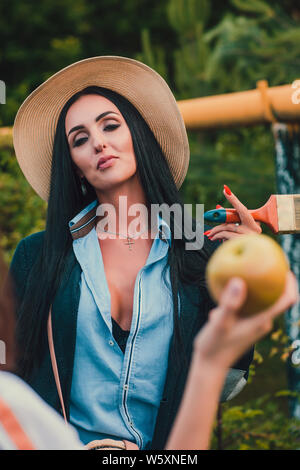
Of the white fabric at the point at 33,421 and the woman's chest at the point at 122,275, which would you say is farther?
the woman's chest at the point at 122,275

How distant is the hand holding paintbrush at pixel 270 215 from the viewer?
1.60m

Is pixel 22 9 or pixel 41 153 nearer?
→ pixel 41 153

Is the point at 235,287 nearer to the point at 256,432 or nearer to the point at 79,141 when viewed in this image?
the point at 79,141

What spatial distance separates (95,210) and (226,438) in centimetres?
130

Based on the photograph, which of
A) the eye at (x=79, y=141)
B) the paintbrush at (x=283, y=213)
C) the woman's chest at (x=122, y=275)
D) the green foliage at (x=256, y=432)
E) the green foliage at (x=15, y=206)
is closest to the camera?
the paintbrush at (x=283, y=213)

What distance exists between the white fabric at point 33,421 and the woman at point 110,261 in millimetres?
794

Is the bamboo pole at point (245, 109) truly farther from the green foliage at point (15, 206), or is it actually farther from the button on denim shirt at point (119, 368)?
the button on denim shirt at point (119, 368)

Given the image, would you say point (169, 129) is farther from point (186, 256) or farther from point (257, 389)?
point (257, 389)

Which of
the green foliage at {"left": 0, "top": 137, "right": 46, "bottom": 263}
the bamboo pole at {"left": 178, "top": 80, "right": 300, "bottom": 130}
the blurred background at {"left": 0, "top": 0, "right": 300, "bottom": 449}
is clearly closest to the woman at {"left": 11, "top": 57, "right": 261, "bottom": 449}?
the blurred background at {"left": 0, "top": 0, "right": 300, "bottom": 449}

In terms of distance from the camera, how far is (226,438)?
262 centimetres

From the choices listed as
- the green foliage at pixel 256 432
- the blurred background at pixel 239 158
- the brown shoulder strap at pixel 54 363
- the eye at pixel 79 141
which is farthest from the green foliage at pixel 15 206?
the brown shoulder strap at pixel 54 363

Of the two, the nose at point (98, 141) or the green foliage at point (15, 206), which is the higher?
→ the green foliage at point (15, 206)

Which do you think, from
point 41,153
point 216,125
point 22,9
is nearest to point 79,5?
point 22,9

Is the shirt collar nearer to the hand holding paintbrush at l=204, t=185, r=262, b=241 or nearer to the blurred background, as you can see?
the hand holding paintbrush at l=204, t=185, r=262, b=241
